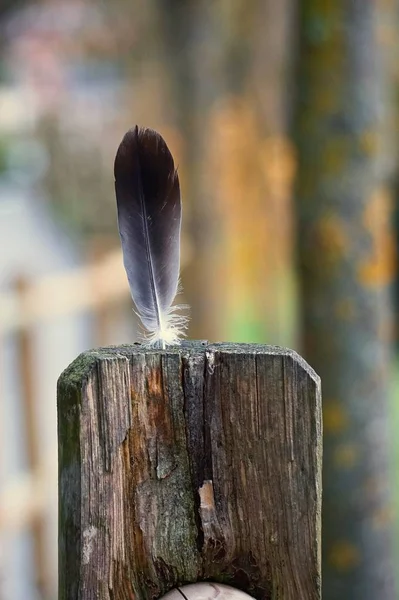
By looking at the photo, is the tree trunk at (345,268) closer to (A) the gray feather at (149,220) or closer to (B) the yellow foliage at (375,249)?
(B) the yellow foliage at (375,249)

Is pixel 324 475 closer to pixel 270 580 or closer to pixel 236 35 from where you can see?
pixel 270 580

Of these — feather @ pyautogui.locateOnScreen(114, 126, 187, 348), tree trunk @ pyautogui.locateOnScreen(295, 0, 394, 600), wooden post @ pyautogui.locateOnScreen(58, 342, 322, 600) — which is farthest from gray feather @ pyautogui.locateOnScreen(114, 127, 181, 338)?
tree trunk @ pyautogui.locateOnScreen(295, 0, 394, 600)

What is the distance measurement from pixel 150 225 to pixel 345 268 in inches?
70.8

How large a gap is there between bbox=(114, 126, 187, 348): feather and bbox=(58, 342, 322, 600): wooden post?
12cm

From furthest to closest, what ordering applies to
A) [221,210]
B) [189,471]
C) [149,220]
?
[221,210], [149,220], [189,471]

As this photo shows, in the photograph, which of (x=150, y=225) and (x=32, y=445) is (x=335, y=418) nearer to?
(x=150, y=225)

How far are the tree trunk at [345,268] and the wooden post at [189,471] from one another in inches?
74.5

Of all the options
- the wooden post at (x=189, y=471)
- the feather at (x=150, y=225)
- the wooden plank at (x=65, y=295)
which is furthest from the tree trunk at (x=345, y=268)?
the wooden plank at (x=65, y=295)

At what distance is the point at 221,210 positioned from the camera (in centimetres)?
592

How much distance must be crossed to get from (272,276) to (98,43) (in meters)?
3.24

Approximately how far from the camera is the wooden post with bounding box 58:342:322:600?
43.4 inches

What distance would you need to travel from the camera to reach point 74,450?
1.10 meters

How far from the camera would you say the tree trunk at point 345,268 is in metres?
2.99

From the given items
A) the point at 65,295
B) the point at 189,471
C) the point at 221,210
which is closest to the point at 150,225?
the point at 189,471
